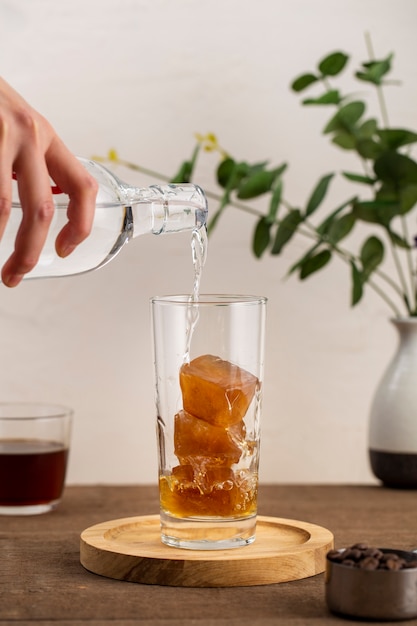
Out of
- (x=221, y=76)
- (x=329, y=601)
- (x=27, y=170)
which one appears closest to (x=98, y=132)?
(x=221, y=76)

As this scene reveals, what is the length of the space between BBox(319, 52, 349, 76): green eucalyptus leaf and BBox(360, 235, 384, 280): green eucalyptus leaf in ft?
0.93

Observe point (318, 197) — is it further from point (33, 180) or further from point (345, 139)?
point (33, 180)

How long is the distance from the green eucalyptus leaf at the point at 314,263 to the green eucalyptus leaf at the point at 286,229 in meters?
0.05

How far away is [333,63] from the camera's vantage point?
1.52 m

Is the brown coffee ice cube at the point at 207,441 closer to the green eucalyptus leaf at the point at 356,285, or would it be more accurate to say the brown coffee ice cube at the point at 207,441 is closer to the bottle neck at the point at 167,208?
the bottle neck at the point at 167,208

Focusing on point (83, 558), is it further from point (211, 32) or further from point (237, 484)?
point (211, 32)

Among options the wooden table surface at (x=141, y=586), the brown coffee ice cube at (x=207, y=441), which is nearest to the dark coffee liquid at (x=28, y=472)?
the wooden table surface at (x=141, y=586)

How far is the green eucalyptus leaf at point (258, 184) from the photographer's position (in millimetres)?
1532

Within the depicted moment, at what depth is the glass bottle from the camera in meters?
1.00

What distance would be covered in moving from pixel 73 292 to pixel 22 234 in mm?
952

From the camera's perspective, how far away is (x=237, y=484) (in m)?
0.92

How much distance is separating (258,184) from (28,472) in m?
0.61

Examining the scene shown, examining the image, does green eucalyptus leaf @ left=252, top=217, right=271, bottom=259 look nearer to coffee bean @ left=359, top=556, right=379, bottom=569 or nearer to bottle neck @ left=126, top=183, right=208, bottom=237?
bottle neck @ left=126, top=183, right=208, bottom=237

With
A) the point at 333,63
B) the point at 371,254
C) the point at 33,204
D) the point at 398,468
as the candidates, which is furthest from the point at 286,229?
the point at 33,204
